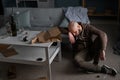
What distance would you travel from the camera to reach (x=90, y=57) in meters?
2.75

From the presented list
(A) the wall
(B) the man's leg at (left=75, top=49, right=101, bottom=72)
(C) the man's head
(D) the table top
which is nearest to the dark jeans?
(B) the man's leg at (left=75, top=49, right=101, bottom=72)

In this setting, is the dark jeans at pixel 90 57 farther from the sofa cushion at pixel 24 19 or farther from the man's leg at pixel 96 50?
the sofa cushion at pixel 24 19

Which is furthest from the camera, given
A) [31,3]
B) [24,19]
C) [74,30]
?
[31,3]

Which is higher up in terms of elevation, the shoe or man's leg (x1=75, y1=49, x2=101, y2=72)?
man's leg (x1=75, y1=49, x2=101, y2=72)

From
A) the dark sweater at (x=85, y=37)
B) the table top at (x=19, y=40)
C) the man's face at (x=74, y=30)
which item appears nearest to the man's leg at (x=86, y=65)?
the dark sweater at (x=85, y=37)

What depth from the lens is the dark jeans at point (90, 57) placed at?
2.61 meters

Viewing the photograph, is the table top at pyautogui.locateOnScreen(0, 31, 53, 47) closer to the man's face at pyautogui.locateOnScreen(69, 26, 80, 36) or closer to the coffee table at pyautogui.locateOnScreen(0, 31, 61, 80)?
the coffee table at pyautogui.locateOnScreen(0, 31, 61, 80)

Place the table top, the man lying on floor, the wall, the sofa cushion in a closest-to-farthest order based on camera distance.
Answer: the table top, the man lying on floor, the sofa cushion, the wall

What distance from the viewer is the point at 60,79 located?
2.60m

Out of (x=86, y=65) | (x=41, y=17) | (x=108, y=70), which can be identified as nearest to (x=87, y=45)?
(x=86, y=65)

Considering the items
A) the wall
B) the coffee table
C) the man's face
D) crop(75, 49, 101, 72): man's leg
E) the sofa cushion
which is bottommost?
crop(75, 49, 101, 72): man's leg

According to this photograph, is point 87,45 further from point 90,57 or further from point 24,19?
point 24,19

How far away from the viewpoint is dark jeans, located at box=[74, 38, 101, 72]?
2609 millimetres

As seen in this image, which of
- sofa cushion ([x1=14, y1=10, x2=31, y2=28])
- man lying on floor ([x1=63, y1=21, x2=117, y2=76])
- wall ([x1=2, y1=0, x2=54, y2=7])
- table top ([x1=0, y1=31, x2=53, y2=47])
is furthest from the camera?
wall ([x1=2, y1=0, x2=54, y2=7])
